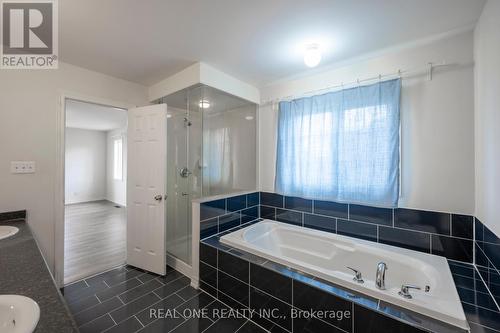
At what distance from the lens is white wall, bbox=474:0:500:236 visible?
124 centimetres

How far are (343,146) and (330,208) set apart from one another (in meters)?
0.70

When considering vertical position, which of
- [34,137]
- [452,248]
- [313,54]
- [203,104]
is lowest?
[452,248]

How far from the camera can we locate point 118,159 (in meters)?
6.46

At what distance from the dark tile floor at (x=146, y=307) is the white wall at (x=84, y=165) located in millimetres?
5432

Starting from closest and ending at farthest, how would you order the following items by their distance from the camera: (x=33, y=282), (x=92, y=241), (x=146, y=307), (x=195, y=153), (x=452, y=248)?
(x=33, y=282) → (x=452, y=248) → (x=146, y=307) → (x=195, y=153) → (x=92, y=241)

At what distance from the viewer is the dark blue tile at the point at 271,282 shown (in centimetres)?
152

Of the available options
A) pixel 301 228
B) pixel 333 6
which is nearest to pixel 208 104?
pixel 333 6

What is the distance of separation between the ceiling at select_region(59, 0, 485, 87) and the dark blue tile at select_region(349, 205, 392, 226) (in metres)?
1.51

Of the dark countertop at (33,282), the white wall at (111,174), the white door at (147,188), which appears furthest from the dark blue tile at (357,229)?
the white wall at (111,174)

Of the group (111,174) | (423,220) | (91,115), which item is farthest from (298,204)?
(111,174)

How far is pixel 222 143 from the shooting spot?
2811mm

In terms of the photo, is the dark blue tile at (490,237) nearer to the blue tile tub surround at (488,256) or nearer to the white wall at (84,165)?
the blue tile tub surround at (488,256)

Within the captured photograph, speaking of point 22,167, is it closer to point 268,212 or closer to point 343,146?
point 268,212

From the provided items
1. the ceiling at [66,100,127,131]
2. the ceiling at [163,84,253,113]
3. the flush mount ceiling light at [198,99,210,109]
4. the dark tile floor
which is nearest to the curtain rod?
the ceiling at [163,84,253,113]
